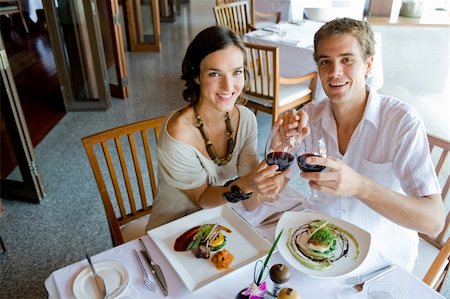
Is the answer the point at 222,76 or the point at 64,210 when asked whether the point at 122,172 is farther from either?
the point at 64,210

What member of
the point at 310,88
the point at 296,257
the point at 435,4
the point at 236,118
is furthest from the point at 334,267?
the point at 435,4

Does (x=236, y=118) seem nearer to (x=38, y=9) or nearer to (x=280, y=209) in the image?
(x=280, y=209)

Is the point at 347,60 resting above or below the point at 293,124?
above

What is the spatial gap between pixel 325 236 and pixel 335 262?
0.09 meters

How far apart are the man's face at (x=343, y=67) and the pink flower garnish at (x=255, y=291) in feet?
2.49

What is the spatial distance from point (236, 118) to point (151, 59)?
494 cm

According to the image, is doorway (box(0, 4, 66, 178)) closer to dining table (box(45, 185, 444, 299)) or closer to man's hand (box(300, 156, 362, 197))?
dining table (box(45, 185, 444, 299))

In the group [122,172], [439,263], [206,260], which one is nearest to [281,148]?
[206,260]

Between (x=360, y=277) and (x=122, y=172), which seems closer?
(x=360, y=277)

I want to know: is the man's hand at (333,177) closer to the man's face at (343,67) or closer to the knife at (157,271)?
the man's face at (343,67)

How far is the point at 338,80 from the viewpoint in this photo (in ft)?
4.52

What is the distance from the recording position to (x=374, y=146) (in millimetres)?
1396

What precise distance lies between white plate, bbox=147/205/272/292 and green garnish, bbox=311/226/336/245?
156 millimetres

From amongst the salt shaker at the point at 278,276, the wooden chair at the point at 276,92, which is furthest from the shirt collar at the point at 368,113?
the wooden chair at the point at 276,92
